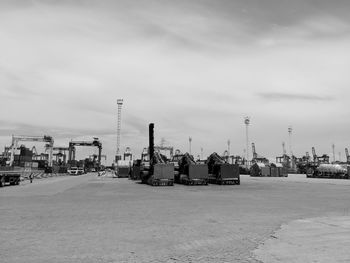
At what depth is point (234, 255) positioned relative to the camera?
8.55 metres

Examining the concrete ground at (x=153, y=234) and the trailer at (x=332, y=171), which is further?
the trailer at (x=332, y=171)

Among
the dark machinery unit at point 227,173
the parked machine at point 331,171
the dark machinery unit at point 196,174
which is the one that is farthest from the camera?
the parked machine at point 331,171

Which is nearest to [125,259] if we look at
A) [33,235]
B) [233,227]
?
[33,235]

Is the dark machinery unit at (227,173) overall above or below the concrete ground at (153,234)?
above

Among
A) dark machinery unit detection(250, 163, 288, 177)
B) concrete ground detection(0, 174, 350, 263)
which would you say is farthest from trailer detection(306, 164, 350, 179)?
concrete ground detection(0, 174, 350, 263)

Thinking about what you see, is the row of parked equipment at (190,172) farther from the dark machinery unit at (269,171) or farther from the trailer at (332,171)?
the dark machinery unit at (269,171)

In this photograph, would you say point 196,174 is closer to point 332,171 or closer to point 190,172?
point 190,172

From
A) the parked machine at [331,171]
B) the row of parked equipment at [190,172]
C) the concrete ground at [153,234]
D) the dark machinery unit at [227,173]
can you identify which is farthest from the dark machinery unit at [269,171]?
the concrete ground at [153,234]

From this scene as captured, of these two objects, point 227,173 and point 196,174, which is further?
point 227,173

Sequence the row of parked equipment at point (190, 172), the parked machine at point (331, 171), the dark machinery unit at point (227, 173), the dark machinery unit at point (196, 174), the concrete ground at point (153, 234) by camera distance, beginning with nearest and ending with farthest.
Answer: the concrete ground at point (153, 234) < the row of parked equipment at point (190, 172) < the dark machinery unit at point (196, 174) < the dark machinery unit at point (227, 173) < the parked machine at point (331, 171)

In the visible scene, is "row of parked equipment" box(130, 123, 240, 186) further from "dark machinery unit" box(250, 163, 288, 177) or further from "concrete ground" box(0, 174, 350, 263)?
"dark machinery unit" box(250, 163, 288, 177)

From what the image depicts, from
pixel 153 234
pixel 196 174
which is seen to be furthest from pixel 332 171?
pixel 153 234

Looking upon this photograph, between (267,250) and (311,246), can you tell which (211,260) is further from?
(311,246)

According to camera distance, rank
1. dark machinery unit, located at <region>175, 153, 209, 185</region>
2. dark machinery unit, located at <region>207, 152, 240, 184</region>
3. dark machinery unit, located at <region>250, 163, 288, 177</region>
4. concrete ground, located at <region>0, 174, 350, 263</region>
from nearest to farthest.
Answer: concrete ground, located at <region>0, 174, 350, 263</region> → dark machinery unit, located at <region>175, 153, 209, 185</region> → dark machinery unit, located at <region>207, 152, 240, 184</region> → dark machinery unit, located at <region>250, 163, 288, 177</region>
